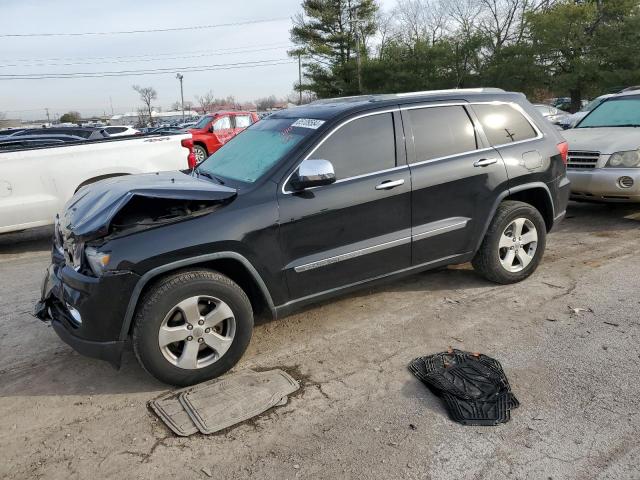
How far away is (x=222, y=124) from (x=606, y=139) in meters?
11.9

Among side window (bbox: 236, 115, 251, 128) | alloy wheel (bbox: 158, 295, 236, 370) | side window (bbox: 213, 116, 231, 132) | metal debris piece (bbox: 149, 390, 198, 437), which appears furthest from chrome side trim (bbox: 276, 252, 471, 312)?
side window (bbox: 236, 115, 251, 128)

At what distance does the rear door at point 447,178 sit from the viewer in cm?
405

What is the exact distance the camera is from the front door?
353 cm

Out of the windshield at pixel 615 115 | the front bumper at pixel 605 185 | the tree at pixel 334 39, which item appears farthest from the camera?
the tree at pixel 334 39

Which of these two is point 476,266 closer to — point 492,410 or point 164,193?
point 492,410

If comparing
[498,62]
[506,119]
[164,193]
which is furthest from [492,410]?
[498,62]

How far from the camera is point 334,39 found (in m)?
39.6

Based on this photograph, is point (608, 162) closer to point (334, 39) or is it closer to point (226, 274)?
point (226, 274)

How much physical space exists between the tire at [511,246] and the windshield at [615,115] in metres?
3.84

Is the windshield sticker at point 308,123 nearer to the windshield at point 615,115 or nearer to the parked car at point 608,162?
the parked car at point 608,162

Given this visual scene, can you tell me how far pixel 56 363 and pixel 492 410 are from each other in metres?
2.98

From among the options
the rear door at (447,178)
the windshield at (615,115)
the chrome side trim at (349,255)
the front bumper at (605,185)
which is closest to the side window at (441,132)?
the rear door at (447,178)

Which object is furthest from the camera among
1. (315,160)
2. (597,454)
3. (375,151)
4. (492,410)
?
(375,151)

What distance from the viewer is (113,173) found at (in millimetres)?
6965
